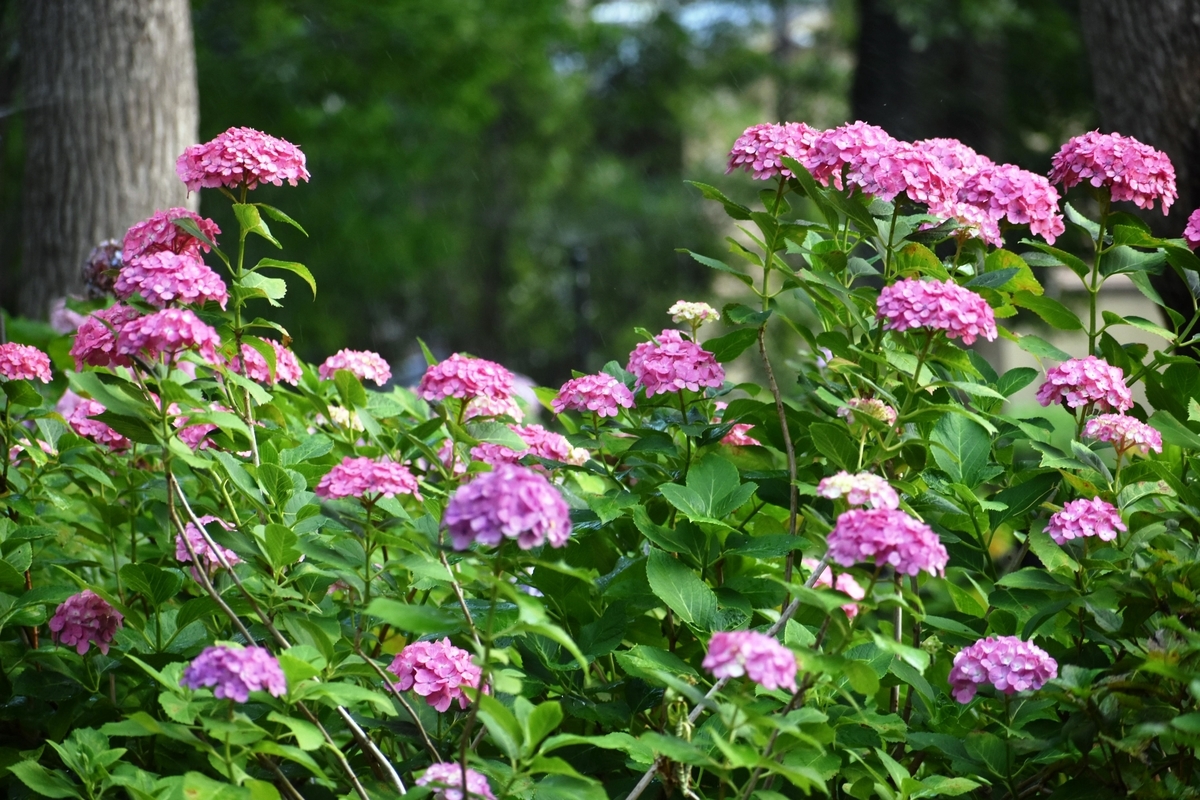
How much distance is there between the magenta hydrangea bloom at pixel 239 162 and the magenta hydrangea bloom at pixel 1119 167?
1410mm

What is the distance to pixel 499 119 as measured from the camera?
24812 millimetres

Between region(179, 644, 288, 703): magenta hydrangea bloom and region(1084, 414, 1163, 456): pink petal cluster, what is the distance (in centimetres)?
140

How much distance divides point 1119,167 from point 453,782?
1.60m

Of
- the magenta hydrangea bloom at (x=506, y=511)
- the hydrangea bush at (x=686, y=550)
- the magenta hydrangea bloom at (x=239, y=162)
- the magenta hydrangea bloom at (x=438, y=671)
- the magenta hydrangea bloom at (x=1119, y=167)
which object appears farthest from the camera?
the magenta hydrangea bloom at (x=1119, y=167)

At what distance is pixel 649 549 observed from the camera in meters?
2.09

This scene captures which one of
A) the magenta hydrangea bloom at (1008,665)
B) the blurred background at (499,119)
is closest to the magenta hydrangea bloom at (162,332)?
the magenta hydrangea bloom at (1008,665)

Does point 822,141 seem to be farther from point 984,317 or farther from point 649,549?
point 649,549

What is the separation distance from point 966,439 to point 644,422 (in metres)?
Answer: 0.59

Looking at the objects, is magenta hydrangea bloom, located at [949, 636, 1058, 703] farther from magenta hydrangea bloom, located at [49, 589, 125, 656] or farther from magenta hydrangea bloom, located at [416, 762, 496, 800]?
magenta hydrangea bloom, located at [49, 589, 125, 656]

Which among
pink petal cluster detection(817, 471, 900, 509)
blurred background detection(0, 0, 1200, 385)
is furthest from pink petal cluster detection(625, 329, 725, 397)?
blurred background detection(0, 0, 1200, 385)

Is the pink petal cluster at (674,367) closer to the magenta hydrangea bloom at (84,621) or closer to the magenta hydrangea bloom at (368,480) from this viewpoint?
the magenta hydrangea bloom at (368,480)

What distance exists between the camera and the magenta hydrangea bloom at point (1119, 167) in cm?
218

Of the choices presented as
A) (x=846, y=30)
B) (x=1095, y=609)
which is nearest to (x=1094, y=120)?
(x=846, y=30)

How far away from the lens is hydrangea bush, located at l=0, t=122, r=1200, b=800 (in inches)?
63.5
